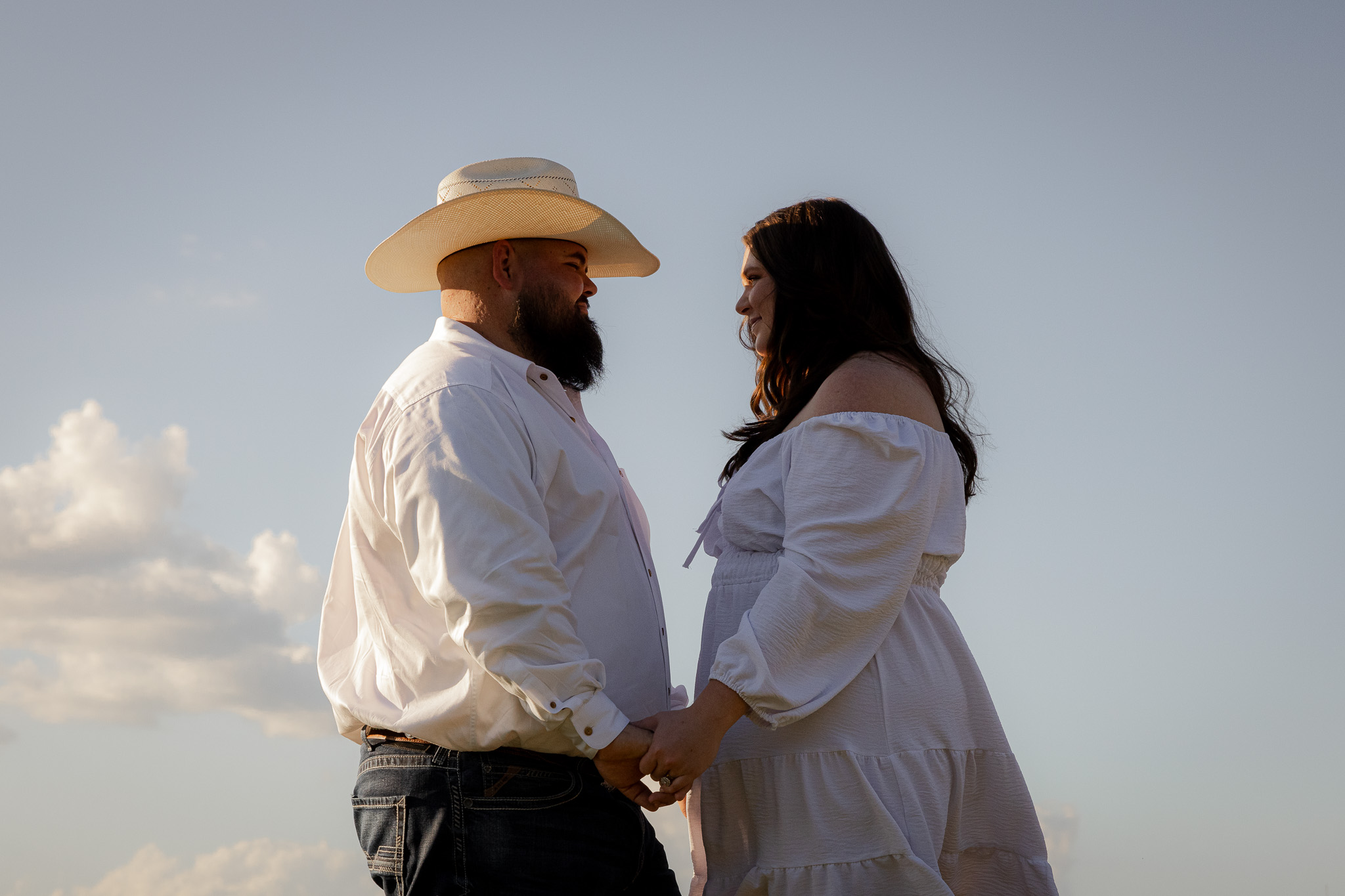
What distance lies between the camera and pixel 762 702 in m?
2.73

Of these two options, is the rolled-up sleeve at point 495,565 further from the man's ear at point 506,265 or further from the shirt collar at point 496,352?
the man's ear at point 506,265

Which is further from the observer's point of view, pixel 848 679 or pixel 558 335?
pixel 558 335

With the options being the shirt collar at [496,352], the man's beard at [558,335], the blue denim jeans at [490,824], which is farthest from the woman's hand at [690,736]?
the man's beard at [558,335]

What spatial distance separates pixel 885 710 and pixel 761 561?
50 cm

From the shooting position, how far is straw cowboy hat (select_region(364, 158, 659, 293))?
139 inches

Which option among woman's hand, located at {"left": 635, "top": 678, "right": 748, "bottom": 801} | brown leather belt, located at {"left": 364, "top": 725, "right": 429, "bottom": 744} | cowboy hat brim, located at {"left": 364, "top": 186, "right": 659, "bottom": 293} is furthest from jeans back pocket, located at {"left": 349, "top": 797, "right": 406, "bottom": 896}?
cowboy hat brim, located at {"left": 364, "top": 186, "right": 659, "bottom": 293}

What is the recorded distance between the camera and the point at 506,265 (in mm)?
3584

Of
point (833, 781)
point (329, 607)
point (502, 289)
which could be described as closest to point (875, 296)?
point (502, 289)

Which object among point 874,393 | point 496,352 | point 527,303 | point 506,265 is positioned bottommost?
point 874,393

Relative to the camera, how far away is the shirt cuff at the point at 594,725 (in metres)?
2.62

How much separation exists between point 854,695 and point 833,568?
1.14 ft

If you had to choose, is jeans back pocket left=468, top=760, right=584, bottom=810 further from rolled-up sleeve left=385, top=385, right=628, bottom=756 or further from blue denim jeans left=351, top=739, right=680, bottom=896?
rolled-up sleeve left=385, top=385, right=628, bottom=756

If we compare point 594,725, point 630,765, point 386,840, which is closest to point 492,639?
point 594,725

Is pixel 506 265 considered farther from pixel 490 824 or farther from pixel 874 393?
pixel 490 824
